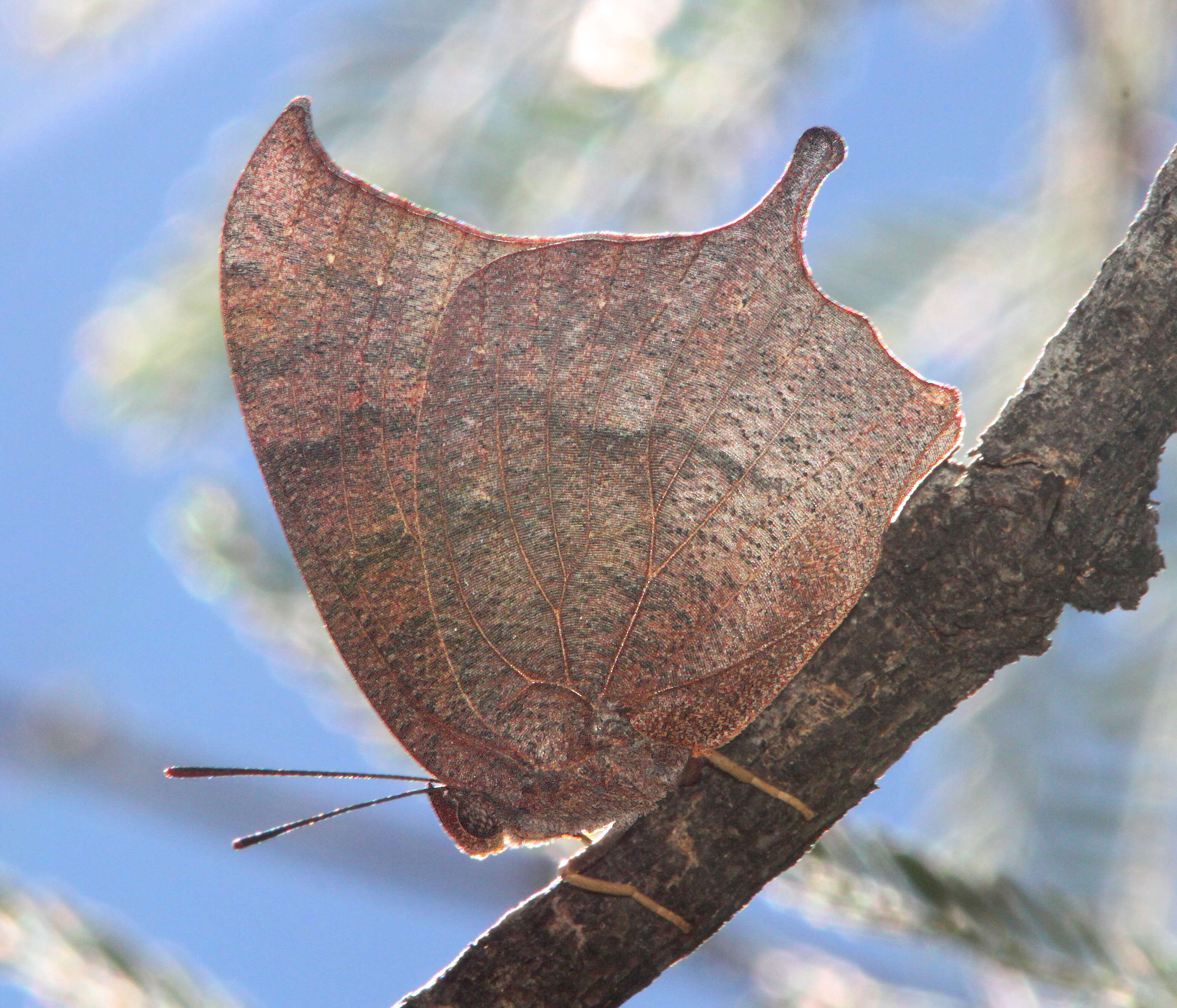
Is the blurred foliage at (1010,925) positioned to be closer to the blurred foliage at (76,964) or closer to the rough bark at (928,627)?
the rough bark at (928,627)

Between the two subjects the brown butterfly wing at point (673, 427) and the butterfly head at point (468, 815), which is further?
the butterfly head at point (468, 815)

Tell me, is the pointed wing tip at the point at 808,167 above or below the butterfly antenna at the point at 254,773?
above

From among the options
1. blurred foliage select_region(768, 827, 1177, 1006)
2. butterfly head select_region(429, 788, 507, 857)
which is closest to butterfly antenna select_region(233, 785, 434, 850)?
butterfly head select_region(429, 788, 507, 857)

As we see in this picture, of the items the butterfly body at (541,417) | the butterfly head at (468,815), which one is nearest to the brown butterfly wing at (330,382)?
the butterfly body at (541,417)

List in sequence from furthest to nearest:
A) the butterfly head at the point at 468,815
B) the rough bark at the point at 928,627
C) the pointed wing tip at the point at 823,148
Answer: the butterfly head at the point at 468,815 → the pointed wing tip at the point at 823,148 → the rough bark at the point at 928,627

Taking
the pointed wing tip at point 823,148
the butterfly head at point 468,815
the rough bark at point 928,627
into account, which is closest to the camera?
the rough bark at point 928,627

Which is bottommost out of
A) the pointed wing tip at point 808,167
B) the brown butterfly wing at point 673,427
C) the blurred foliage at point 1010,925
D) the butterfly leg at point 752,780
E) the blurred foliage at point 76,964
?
the blurred foliage at point 76,964

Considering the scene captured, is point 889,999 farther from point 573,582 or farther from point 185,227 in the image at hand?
point 185,227

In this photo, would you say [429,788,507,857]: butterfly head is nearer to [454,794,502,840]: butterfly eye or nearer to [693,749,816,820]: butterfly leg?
[454,794,502,840]: butterfly eye

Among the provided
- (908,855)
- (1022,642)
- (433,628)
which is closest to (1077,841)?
(908,855)
